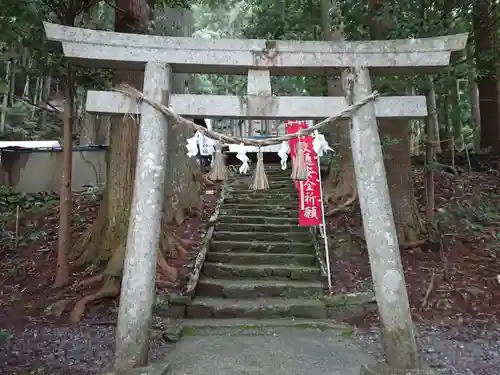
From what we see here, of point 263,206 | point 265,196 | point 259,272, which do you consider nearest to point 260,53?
point 259,272

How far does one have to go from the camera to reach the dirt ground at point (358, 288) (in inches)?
187

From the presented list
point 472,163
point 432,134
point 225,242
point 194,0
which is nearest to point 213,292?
point 225,242

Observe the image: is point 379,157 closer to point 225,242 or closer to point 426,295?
point 426,295

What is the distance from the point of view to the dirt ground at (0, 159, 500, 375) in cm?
475

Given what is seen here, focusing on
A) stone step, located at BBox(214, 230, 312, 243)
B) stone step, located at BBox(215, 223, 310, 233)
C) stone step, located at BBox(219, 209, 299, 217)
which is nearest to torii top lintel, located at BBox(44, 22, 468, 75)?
stone step, located at BBox(214, 230, 312, 243)

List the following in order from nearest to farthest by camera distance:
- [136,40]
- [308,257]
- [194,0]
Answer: [136,40], [308,257], [194,0]

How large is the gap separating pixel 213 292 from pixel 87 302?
1938mm

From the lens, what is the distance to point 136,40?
4.36 m

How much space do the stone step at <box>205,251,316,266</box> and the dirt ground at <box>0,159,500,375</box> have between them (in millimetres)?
414

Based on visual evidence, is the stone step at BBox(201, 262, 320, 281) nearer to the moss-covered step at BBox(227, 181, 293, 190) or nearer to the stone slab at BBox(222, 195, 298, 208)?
the stone slab at BBox(222, 195, 298, 208)

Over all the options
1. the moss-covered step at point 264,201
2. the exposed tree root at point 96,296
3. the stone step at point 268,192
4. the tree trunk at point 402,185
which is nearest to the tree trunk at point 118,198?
the exposed tree root at point 96,296

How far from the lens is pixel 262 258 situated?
8.00 m

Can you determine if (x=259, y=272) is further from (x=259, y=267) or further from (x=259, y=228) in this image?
(x=259, y=228)

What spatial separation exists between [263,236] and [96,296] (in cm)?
372
